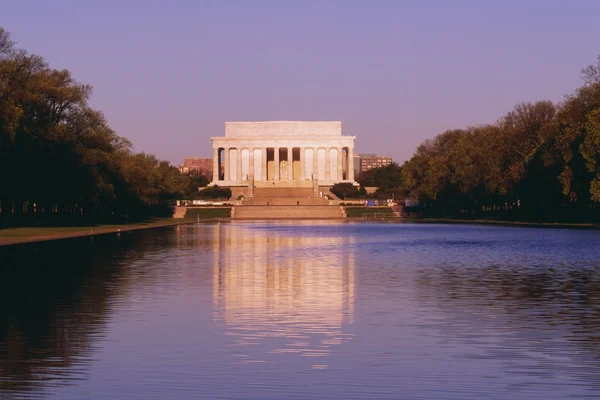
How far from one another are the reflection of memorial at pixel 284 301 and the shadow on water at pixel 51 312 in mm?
2353

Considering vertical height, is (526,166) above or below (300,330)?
above

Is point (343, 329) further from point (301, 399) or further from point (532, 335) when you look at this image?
point (301, 399)

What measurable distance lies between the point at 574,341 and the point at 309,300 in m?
7.56

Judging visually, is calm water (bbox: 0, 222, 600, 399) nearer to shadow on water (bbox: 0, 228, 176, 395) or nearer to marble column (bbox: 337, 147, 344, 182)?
shadow on water (bbox: 0, 228, 176, 395)

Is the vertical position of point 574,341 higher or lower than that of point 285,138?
lower

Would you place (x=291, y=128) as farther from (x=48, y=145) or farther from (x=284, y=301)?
(x=284, y=301)

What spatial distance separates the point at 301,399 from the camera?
1123 centimetres

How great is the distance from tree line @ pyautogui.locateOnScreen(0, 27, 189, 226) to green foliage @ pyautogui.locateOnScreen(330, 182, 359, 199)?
68361mm

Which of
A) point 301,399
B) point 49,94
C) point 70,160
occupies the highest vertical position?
point 49,94

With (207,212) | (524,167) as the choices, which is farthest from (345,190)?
(524,167)

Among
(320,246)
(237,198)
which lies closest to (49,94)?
(320,246)

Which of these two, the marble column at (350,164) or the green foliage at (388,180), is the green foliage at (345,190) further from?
the marble column at (350,164)

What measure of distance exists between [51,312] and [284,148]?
170 metres

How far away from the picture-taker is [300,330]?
17.0 metres
